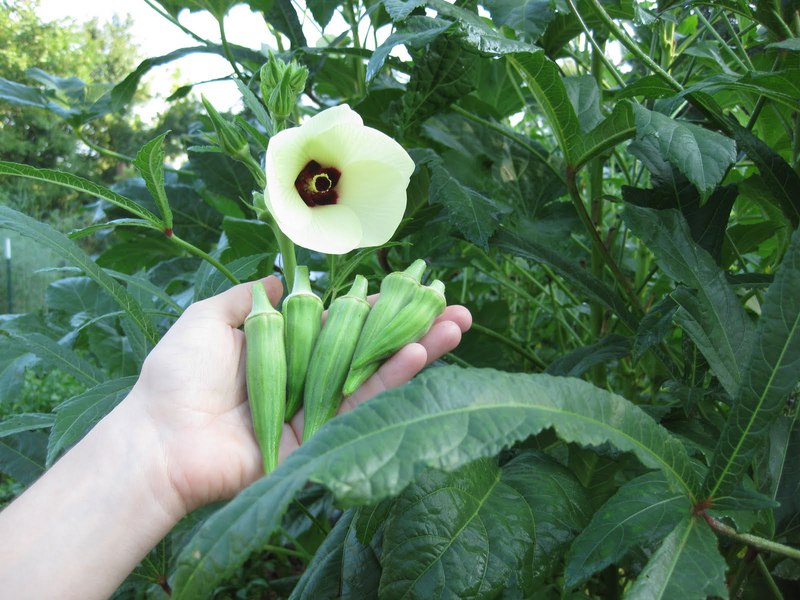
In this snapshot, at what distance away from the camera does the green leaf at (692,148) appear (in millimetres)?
637

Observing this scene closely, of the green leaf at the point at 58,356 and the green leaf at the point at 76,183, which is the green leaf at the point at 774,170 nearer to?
the green leaf at the point at 76,183

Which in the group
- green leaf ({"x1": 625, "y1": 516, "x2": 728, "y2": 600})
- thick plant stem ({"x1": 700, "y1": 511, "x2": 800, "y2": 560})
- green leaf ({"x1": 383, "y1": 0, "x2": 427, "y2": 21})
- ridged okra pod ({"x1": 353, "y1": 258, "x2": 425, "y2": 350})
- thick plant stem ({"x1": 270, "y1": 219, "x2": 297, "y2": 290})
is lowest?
thick plant stem ({"x1": 700, "y1": 511, "x2": 800, "y2": 560})

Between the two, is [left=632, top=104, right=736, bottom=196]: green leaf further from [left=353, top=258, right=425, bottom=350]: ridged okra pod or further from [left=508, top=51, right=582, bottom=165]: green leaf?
[left=353, top=258, right=425, bottom=350]: ridged okra pod

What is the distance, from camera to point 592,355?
82 cm

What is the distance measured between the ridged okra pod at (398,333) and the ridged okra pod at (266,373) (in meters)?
0.08

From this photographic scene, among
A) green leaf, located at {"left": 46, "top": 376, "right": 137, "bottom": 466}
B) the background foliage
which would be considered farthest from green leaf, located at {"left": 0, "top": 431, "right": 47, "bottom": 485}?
green leaf, located at {"left": 46, "top": 376, "right": 137, "bottom": 466}

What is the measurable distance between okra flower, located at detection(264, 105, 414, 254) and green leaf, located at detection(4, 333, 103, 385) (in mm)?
377

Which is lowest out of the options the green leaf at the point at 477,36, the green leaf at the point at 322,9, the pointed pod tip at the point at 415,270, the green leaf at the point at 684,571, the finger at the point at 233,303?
the green leaf at the point at 684,571

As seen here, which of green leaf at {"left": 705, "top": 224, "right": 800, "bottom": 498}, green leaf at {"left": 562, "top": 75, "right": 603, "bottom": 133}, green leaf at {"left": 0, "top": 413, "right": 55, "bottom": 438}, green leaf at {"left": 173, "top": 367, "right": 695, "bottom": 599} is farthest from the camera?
green leaf at {"left": 562, "top": 75, "right": 603, "bottom": 133}

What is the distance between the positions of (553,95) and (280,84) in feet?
1.14

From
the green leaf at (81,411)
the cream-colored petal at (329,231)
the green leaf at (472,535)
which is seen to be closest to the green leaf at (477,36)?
the cream-colored petal at (329,231)

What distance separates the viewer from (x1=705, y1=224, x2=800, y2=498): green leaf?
47 centimetres

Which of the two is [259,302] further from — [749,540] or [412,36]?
[749,540]

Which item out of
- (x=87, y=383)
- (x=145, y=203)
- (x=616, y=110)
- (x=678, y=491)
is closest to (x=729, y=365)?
(x=678, y=491)
